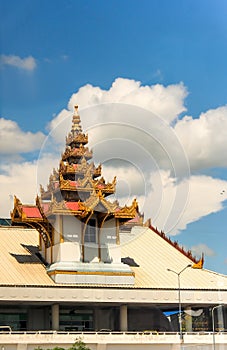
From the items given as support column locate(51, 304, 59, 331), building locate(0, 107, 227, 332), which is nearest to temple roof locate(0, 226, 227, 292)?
building locate(0, 107, 227, 332)

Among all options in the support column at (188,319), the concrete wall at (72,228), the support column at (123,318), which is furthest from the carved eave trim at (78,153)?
the support column at (188,319)

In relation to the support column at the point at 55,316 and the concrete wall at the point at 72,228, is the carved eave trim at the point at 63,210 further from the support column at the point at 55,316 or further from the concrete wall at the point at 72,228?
the support column at the point at 55,316

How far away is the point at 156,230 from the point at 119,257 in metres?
17.0

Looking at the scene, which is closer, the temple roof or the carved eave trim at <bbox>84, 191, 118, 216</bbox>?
the temple roof

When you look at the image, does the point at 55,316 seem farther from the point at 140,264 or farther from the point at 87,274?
the point at 140,264

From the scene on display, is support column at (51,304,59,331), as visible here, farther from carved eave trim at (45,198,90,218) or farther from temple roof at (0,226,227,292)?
carved eave trim at (45,198,90,218)

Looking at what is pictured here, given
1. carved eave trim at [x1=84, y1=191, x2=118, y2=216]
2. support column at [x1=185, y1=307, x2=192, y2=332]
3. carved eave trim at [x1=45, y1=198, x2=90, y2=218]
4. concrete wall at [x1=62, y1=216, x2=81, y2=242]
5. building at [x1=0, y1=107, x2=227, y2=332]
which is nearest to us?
building at [x1=0, y1=107, x2=227, y2=332]

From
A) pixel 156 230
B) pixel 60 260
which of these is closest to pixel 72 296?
pixel 60 260

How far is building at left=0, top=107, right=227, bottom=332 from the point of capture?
67312mm

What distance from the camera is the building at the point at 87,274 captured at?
221 feet

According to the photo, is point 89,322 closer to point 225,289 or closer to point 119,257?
point 119,257

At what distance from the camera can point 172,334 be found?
67188mm

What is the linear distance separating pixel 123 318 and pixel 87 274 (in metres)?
5.30

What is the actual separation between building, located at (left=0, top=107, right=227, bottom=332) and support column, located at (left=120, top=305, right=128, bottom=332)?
0.09 metres
